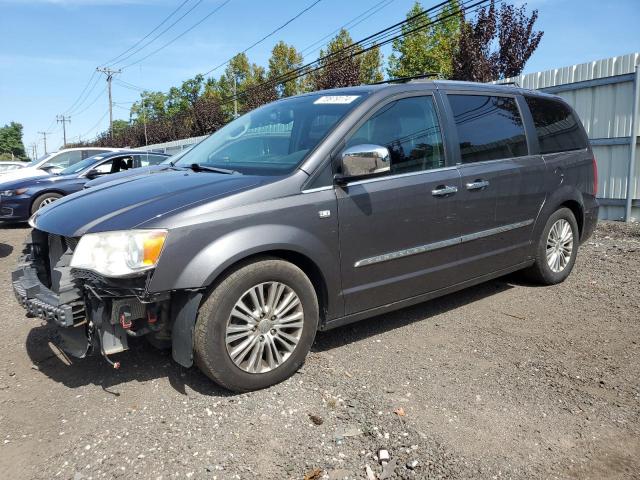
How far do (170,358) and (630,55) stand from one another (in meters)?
8.40

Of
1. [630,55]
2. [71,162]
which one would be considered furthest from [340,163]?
[71,162]

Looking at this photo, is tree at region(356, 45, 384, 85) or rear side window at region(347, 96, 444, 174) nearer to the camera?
rear side window at region(347, 96, 444, 174)

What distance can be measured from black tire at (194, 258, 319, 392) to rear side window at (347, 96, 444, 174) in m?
1.04

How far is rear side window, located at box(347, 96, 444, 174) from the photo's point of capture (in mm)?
3758

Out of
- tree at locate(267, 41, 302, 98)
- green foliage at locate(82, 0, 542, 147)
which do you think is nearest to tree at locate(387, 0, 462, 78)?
green foliage at locate(82, 0, 542, 147)

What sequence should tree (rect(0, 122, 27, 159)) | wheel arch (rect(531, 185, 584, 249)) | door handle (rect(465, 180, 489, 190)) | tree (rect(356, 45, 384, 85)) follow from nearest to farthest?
door handle (rect(465, 180, 489, 190)), wheel arch (rect(531, 185, 584, 249)), tree (rect(356, 45, 384, 85)), tree (rect(0, 122, 27, 159))

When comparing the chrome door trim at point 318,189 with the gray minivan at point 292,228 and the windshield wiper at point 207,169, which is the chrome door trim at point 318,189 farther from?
the windshield wiper at point 207,169

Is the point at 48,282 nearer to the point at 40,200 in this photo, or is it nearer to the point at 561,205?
the point at 561,205

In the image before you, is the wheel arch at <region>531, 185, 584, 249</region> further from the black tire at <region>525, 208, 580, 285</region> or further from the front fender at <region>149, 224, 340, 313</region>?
the front fender at <region>149, 224, 340, 313</region>

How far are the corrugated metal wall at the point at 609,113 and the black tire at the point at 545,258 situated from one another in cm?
396

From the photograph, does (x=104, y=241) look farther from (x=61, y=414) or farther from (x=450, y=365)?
(x=450, y=365)

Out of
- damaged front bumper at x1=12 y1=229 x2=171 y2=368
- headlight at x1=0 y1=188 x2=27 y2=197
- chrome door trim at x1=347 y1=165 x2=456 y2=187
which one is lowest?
damaged front bumper at x1=12 y1=229 x2=171 y2=368

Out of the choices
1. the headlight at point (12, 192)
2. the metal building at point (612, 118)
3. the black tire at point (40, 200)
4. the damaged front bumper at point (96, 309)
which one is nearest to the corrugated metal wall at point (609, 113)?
the metal building at point (612, 118)

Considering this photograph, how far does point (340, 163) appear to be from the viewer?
3443mm
